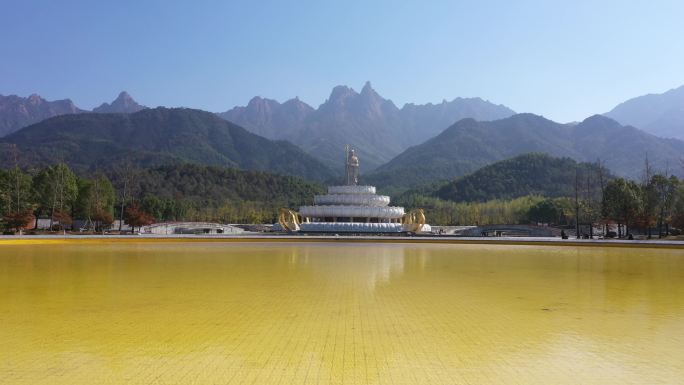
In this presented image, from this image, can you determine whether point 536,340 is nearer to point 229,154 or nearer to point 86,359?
point 86,359

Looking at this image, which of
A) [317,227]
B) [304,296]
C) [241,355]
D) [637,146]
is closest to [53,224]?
[317,227]

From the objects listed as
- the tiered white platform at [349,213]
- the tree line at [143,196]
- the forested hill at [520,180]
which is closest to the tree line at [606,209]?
the forested hill at [520,180]

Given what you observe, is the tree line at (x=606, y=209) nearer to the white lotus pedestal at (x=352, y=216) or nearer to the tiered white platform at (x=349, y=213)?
the white lotus pedestal at (x=352, y=216)

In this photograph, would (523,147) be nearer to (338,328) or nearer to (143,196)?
(143,196)

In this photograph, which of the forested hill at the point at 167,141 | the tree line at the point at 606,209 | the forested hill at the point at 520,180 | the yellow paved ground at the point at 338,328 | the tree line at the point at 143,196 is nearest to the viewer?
the yellow paved ground at the point at 338,328

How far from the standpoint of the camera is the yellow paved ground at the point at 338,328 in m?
6.18

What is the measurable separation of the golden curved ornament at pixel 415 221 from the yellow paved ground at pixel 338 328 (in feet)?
89.6

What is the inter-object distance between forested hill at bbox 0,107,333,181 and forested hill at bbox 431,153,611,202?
5183 centimetres

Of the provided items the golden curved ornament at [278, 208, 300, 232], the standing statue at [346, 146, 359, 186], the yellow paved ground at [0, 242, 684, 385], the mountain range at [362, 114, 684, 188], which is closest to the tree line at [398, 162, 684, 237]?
the standing statue at [346, 146, 359, 186]

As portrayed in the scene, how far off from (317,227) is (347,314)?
33.4 meters

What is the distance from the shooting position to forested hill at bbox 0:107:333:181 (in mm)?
121875

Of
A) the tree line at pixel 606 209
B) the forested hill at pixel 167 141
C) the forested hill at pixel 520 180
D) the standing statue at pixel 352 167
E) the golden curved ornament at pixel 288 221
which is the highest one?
the forested hill at pixel 167 141

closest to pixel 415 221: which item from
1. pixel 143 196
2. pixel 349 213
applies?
pixel 349 213

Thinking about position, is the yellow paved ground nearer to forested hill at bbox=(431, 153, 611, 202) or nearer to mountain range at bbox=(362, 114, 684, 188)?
forested hill at bbox=(431, 153, 611, 202)
